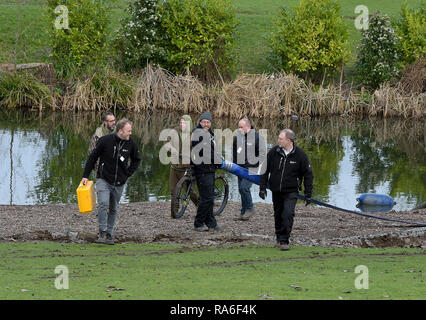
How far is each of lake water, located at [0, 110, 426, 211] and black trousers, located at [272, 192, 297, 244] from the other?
7.27m

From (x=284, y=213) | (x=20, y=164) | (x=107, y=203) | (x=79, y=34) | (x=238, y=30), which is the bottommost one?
(x=284, y=213)

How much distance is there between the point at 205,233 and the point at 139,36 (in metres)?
28.9

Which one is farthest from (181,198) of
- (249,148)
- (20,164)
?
(20,164)

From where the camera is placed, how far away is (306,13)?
43812mm

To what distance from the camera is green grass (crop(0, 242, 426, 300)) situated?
377 inches

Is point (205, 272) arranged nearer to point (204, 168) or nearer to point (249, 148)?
point (204, 168)

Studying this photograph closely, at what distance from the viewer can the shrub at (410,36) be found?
4339 cm

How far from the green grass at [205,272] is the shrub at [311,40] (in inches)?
1205

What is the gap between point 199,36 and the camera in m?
42.8

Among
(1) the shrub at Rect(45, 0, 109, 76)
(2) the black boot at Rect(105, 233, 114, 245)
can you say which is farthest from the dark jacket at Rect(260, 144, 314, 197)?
(1) the shrub at Rect(45, 0, 109, 76)

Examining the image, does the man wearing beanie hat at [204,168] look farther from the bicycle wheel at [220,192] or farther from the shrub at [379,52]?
the shrub at [379,52]

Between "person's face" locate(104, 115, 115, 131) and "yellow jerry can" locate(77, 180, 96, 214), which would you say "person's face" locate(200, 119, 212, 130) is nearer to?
"person's face" locate(104, 115, 115, 131)
